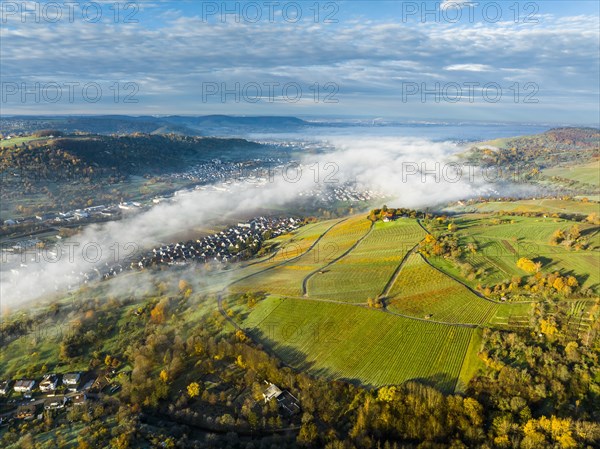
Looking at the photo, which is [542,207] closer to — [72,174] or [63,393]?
[63,393]

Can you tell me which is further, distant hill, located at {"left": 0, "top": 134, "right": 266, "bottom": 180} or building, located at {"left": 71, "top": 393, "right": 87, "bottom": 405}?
distant hill, located at {"left": 0, "top": 134, "right": 266, "bottom": 180}

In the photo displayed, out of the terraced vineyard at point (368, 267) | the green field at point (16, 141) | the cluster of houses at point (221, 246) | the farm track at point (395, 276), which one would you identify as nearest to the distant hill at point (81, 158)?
the green field at point (16, 141)

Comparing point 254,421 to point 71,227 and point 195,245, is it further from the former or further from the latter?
point 71,227

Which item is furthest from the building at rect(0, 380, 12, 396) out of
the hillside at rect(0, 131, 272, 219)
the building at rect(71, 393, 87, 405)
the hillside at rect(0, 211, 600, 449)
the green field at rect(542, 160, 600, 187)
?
the green field at rect(542, 160, 600, 187)

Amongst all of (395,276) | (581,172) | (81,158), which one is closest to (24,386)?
(395,276)

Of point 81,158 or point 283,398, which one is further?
point 81,158

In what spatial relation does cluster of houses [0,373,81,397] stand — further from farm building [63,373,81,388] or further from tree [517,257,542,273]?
tree [517,257,542,273]
